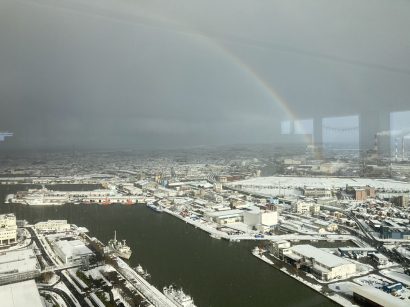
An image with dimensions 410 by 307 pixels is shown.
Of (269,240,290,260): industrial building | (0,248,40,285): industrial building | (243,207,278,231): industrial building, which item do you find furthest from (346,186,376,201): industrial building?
(0,248,40,285): industrial building

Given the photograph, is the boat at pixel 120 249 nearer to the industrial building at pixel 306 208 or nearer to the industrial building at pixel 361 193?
the industrial building at pixel 306 208

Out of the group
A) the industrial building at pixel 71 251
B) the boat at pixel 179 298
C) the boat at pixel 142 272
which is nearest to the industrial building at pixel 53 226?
the industrial building at pixel 71 251

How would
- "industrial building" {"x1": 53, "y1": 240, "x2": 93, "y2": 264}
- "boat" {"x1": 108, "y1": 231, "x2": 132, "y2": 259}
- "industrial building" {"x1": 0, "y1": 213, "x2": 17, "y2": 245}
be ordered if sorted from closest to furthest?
1. "industrial building" {"x1": 53, "y1": 240, "x2": 93, "y2": 264}
2. "boat" {"x1": 108, "y1": 231, "x2": 132, "y2": 259}
3. "industrial building" {"x1": 0, "y1": 213, "x2": 17, "y2": 245}

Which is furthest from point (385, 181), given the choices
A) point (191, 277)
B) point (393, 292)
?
point (191, 277)

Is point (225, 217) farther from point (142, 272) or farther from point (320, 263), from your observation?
point (142, 272)

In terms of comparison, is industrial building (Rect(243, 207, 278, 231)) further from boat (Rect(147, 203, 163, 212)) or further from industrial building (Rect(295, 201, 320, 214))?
boat (Rect(147, 203, 163, 212))
